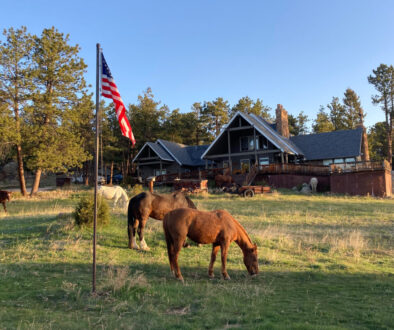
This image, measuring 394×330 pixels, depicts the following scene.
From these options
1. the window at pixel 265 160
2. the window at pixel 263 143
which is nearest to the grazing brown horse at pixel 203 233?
the window at pixel 263 143

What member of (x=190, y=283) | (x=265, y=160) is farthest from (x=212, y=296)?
(x=265, y=160)

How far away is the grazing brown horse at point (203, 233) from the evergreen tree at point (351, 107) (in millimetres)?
63365

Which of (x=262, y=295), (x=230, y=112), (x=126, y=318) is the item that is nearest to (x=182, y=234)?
(x=262, y=295)

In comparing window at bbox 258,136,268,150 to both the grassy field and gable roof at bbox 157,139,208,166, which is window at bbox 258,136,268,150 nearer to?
gable roof at bbox 157,139,208,166

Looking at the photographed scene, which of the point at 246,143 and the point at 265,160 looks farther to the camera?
the point at 246,143

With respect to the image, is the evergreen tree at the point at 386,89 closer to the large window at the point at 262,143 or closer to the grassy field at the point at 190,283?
the large window at the point at 262,143

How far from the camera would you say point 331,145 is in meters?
42.0

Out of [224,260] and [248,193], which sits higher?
[248,193]

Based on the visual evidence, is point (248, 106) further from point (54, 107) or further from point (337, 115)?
point (54, 107)

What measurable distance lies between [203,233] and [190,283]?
1134 mm

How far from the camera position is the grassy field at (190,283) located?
541 cm

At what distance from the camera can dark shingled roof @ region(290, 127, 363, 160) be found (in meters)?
40.1

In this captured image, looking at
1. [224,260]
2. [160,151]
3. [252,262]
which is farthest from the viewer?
[160,151]

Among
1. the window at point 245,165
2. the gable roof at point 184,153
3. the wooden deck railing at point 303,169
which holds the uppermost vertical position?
A: the gable roof at point 184,153
